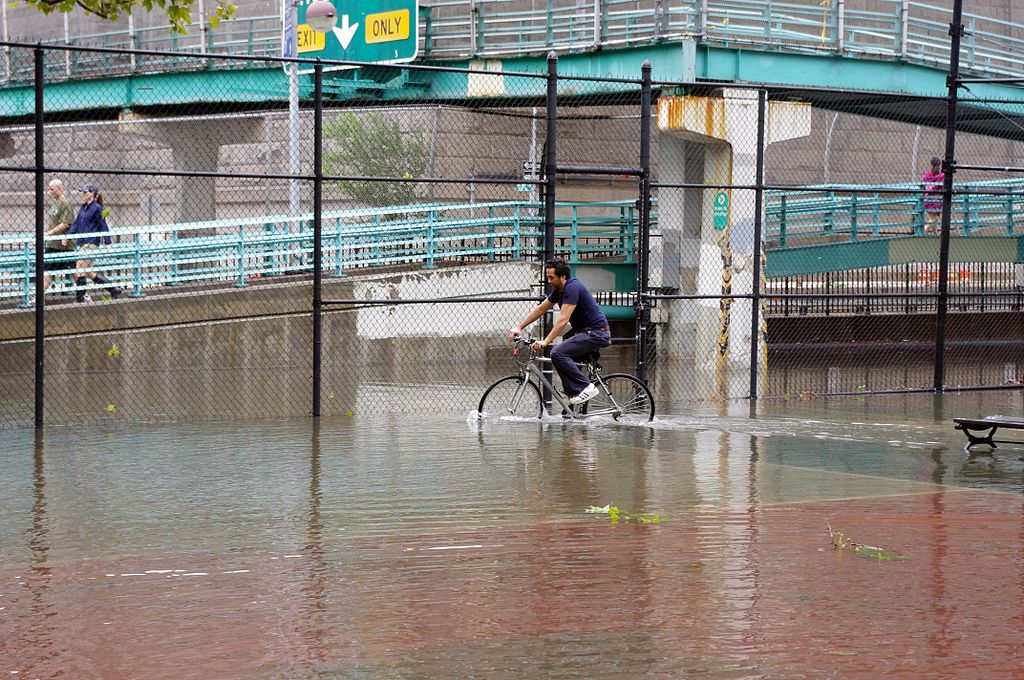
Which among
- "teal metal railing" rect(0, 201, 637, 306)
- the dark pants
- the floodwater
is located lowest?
the floodwater

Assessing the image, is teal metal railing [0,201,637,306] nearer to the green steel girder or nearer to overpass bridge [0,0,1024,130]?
the green steel girder

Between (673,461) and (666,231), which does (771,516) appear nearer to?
(673,461)

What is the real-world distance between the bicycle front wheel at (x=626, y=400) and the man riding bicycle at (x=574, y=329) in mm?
291

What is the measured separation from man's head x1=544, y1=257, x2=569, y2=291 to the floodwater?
1.60 meters

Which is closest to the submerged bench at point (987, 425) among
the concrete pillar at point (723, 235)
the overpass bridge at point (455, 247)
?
the concrete pillar at point (723, 235)

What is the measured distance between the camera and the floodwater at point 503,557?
5395 mm

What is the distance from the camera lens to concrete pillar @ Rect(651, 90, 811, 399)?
59.4 feet

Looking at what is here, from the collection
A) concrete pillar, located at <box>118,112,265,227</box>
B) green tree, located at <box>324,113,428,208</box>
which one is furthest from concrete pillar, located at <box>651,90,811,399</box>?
concrete pillar, located at <box>118,112,265,227</box>

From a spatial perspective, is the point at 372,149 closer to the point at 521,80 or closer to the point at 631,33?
the point at 521,80

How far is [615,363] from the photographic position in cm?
2061

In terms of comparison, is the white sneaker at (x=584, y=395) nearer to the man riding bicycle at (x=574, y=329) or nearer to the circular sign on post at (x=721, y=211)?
the man riding bicycle at (x=574, y=329)

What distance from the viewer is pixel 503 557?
705 centimetres

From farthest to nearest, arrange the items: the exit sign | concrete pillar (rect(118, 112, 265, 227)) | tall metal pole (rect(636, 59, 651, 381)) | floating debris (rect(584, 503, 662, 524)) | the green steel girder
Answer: concrete pillar (rect(118, 112, 265, 227))
the exit sign
the green steel girder
tall metal pole (rect(636, 59, 651, 381))
floating debris (rect(584, 503, 662, 524))

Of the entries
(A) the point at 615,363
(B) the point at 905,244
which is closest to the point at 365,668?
(A) the point at 615,363
